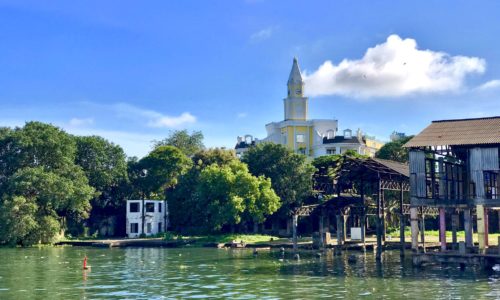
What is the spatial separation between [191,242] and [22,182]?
80.2 feet

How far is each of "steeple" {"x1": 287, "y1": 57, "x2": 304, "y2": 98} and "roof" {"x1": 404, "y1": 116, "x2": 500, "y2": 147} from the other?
265ft

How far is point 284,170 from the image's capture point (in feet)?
319

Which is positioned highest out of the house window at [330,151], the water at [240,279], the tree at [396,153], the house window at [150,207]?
the house window at [330,151]

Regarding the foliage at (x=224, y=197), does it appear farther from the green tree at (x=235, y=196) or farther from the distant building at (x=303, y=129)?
the distant building at (x=303, y=129)

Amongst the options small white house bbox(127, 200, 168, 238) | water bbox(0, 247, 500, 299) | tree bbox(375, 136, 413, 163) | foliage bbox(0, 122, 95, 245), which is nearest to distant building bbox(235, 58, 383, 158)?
tree bbox(375, 136, 413, 163)

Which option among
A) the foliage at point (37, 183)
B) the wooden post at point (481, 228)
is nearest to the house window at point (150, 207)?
the foliage at point (37, 183)

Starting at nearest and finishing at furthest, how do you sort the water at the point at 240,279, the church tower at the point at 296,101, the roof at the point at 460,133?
the water at the point at 240,279
the roof at the point at 460,133
the church tower at the point at 296,101

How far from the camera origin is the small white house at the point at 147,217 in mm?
104438

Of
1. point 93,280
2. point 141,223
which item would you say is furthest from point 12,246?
point 93,280

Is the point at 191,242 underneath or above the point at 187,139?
underneath

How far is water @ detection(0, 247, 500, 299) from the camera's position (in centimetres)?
3647

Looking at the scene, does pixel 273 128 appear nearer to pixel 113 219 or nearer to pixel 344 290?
pixel 113 219

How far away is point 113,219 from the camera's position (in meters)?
109

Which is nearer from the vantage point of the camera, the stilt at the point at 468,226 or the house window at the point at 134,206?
the stilt at the point at 468,226
